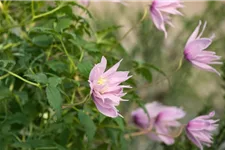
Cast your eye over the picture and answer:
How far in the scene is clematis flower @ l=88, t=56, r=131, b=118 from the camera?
0.48 meters

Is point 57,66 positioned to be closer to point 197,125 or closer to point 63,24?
point 63,24

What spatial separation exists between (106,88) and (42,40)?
15cm

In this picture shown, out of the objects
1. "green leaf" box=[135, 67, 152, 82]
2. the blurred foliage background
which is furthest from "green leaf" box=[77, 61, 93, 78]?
"green leaf" box=[135, 67, 152, 82]

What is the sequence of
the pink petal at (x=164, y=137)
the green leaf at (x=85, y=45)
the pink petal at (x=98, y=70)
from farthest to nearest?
the pink petal at (x=164, y=137) < the green leaf at (x=85, y=45) < the pink petal at (x=98, y=70)

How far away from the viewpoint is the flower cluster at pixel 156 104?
0.48 meters

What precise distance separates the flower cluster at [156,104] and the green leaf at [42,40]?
92 mm

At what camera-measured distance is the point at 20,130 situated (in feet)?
2.09

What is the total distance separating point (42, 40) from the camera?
1.99 feet

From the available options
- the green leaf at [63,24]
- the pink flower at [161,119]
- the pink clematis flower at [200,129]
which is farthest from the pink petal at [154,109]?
the green leaf at [63,24]

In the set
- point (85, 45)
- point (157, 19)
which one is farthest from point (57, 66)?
point (157, 19)

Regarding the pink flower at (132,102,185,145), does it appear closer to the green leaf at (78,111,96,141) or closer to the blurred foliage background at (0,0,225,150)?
the blurred foliage background at (0,0,225,150)

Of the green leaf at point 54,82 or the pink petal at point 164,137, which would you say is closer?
the green leaf at point 54,82

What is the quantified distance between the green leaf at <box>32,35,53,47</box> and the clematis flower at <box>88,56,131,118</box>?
0.48 ft

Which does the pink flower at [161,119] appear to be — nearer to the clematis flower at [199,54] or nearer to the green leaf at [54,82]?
the clematis flower at [199,54]
